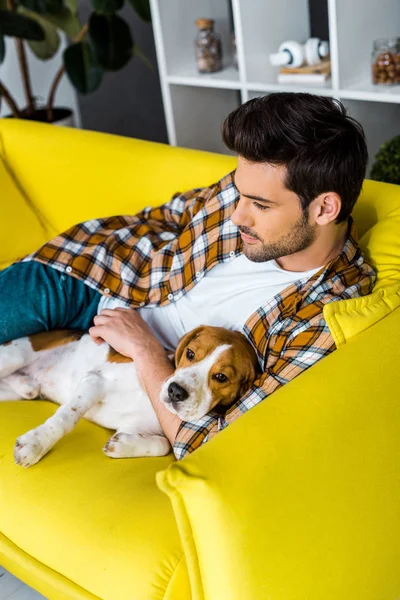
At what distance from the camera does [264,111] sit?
66.3 inches

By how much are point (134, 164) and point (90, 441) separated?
986 millimetres

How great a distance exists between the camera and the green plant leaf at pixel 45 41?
3760 mm

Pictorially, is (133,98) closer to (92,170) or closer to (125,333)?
(92,170)

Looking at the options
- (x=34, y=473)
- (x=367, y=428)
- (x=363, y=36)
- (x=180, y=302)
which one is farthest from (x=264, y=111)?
(x=363, y=36)

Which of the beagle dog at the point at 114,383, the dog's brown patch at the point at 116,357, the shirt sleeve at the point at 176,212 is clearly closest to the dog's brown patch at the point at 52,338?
the beagle dog at the point at 114,383

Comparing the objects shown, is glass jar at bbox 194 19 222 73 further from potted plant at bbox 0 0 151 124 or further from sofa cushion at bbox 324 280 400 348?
sofa cushion at bbox 324 280 400 348

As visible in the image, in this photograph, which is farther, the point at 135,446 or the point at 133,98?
the point at 133,98

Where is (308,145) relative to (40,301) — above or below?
above

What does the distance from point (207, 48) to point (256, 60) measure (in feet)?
0.93

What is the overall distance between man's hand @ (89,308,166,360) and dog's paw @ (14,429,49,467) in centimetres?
30

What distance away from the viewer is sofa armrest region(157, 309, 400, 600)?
1.18m

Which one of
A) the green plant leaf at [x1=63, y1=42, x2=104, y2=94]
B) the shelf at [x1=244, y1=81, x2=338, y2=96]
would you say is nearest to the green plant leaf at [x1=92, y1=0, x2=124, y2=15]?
the green plant leaf at [x1=63, y1=42, x2=104, y2=94]

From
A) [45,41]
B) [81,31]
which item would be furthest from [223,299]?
[45,41]

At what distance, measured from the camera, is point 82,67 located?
3.55 meters
